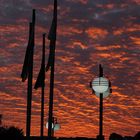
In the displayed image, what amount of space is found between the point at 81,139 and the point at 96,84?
2801 centimetres

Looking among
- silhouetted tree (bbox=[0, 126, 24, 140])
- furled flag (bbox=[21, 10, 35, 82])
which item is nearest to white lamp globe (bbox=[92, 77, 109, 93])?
furled flag (bbox=[21, 10, 35, 82])

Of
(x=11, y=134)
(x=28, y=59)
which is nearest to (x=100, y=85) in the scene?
(x=28, y=59)

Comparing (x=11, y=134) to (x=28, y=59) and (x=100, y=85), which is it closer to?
(x=28, y=59)

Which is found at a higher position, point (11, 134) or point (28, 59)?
point (28, 59)

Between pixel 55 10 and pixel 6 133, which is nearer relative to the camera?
pixel 55 10

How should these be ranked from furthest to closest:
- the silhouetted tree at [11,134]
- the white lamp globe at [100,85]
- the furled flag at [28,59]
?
the silhouetted tree at [11,134] < the furled flag at [28,59] < the white lamp globe at [100,85]

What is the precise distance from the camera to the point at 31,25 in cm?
3584

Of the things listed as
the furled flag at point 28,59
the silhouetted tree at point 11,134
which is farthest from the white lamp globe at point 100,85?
the silhouetted tree at point 11,134

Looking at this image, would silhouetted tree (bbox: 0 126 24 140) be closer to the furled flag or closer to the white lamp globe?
the furled flag

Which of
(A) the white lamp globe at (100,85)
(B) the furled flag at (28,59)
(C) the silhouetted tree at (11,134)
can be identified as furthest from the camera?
(C) the silhouetted tree at (11,134)

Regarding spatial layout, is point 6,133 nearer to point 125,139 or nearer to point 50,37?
point 125,139

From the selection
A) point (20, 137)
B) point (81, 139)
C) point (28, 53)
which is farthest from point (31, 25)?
point (81, 139)

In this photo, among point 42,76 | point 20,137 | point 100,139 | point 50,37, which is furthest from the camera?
point 20,137

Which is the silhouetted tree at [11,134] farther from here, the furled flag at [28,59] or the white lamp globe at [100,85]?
the white lamp globe at [100,85]
